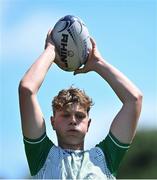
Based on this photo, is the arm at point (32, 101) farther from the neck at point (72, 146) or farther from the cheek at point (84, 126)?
the cheek at point (84, 126)

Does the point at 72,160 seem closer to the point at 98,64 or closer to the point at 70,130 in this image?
the point at 70,130

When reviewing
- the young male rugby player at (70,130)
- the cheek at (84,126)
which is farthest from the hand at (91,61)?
the cheek at (84,126)

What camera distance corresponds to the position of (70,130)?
345 inches

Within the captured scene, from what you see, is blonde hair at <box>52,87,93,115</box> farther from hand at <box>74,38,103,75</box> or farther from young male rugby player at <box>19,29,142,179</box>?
hand at <box>74,38,103,75</box>

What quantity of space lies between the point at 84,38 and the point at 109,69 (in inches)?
17.6

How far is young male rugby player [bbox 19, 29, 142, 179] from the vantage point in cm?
870

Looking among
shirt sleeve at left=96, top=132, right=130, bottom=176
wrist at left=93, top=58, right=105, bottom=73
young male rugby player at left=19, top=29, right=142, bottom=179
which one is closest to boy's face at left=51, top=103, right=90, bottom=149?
young male rugby player at left=19, top=29, right=142, bottom=179

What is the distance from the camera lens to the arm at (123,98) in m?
8.95

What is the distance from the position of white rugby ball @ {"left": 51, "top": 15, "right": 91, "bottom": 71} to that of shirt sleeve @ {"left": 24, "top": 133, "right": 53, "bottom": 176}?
0.87 m

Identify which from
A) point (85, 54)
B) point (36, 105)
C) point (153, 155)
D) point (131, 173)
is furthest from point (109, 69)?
point (153, 155)

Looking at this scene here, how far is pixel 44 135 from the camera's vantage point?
884 cm

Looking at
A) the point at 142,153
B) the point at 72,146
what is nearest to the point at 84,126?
the point at 72,146

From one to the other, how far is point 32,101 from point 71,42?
977 millimetres

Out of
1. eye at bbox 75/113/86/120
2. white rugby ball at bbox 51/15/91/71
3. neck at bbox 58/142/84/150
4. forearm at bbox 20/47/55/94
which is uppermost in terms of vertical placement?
white rugby ball at bbox 51/15/91/71
